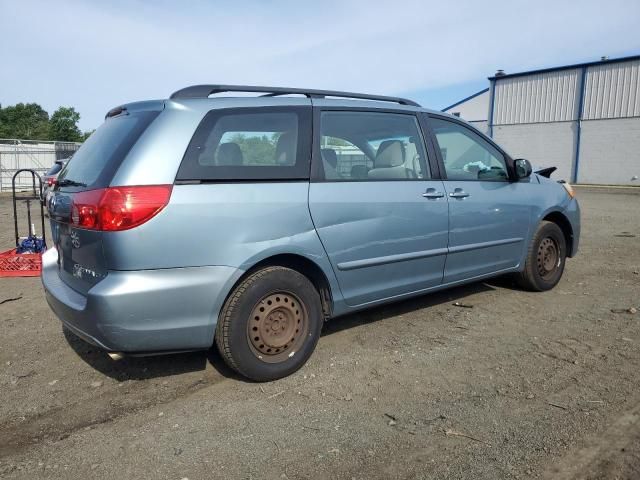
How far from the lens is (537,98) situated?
1145 inches

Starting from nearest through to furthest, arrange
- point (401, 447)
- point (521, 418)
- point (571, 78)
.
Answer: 1. point (401, 447)
2. point (521, 418)
3. point (571, 78)

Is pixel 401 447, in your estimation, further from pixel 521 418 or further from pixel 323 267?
pixel 323 267

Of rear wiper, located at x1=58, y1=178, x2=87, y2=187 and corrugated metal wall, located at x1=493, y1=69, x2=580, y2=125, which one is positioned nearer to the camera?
rear wiper, located at x1=58, y1=178, x2=87, y2=187

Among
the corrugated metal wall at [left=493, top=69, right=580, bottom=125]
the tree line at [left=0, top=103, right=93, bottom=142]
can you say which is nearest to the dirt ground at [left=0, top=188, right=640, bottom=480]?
the corrugated metal wall at [left=493, top=69, right=580, bottom=125]

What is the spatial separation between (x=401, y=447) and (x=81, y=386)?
2112 millimetres

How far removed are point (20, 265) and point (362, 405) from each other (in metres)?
5.28

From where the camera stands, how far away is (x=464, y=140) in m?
4.73

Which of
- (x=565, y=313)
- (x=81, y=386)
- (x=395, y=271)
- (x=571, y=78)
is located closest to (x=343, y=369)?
(x=395, y=271)

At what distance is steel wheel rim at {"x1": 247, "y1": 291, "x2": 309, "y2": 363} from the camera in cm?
328

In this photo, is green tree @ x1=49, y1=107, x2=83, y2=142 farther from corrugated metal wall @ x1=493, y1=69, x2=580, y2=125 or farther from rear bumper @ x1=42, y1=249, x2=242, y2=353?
rear bumper @ x1=42, y1=249, x2=242, y2=353

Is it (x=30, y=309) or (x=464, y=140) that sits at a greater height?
(x=464, y=140)

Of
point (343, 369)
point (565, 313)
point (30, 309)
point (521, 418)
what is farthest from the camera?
point (30, 309)

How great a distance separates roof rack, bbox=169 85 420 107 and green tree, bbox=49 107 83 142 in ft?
194

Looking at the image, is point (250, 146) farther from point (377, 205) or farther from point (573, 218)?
point (573, 218)
